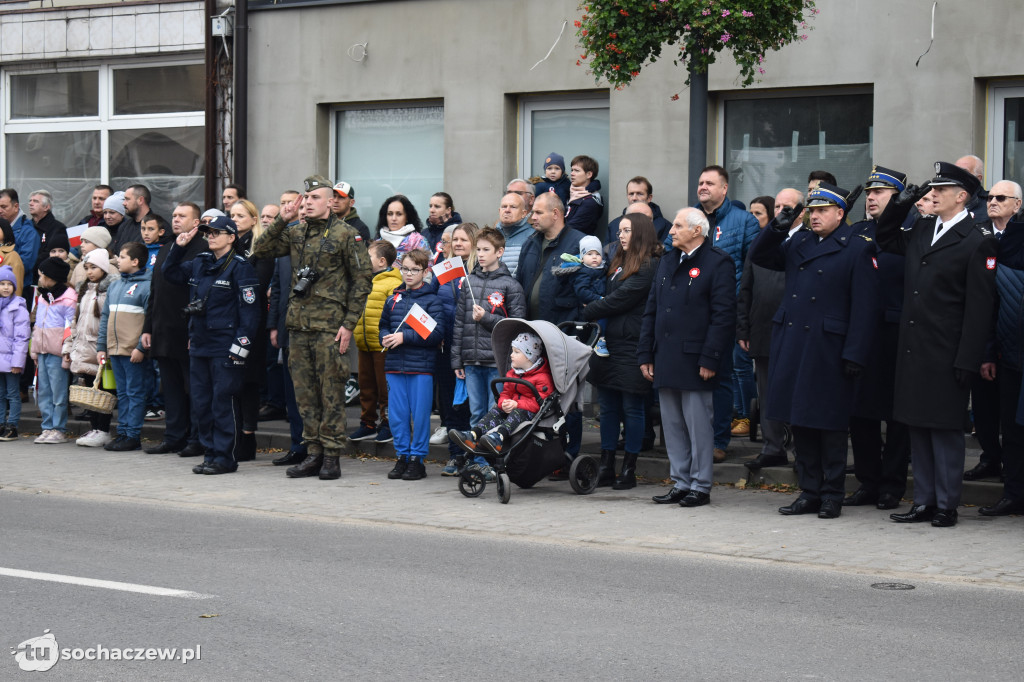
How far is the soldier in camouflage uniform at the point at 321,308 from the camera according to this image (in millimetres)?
11672

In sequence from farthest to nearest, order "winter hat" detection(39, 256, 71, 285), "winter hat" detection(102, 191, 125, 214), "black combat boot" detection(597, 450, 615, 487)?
"winter hat" detection(102, 191, 125, 214), "winter hat" detection(39, 256, 71, 285), "black combat boot" detection(597, 450, 615, 487)

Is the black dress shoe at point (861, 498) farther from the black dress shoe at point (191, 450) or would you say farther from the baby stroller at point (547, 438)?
the black dress shoe at point (191, 450)

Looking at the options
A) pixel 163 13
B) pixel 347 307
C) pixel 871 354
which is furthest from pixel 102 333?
pixel 871 354

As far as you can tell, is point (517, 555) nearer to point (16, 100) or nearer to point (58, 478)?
point (58, 478)

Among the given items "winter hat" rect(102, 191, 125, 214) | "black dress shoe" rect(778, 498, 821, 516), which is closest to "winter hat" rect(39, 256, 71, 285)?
"winter hat" rect(102, 191, 125, 214)

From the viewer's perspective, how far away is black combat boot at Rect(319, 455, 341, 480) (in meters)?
11.8

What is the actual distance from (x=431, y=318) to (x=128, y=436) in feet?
12.5

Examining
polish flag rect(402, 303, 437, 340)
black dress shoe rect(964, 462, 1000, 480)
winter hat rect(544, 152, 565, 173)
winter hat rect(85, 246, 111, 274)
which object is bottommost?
black dress shoe rect(964, 462, 1000, 480)

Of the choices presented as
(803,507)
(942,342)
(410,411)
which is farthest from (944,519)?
(410,411)

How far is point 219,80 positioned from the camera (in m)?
18.0

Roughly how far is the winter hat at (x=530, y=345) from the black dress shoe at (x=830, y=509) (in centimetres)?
247

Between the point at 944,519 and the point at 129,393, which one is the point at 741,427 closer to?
the point at 944,519

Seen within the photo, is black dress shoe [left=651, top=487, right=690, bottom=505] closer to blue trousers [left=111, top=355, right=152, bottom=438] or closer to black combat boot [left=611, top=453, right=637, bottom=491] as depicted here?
black combat boot [left=611, top=453, right=637, bottom=491]

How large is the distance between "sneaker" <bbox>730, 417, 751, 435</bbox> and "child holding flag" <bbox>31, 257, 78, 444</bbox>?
6.60m
